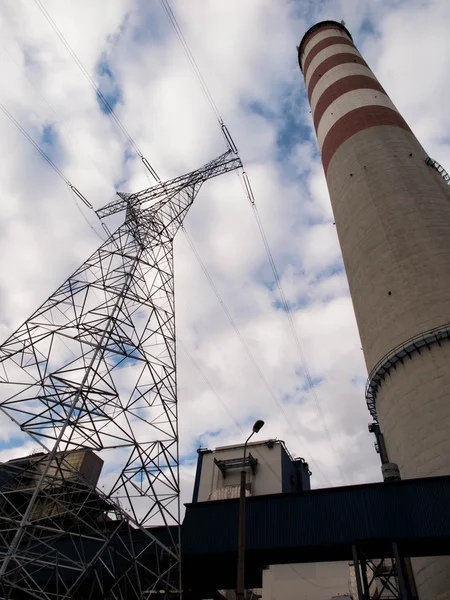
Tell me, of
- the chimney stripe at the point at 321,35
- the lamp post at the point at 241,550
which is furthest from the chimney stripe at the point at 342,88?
the lamp post at the point at 241,550

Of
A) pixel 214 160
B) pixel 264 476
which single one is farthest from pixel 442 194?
pixel 264 476

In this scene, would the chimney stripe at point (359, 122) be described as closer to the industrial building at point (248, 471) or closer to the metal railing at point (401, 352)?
the metal railing at point (401, 352)

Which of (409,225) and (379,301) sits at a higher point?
(409,225)

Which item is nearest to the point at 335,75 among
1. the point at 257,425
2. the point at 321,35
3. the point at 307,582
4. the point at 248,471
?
the point at 321,35

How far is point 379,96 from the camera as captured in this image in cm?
3178

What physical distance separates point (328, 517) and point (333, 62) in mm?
36273

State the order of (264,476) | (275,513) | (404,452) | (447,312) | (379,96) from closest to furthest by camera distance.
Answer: (275,513), (404,452), (447,312), (379,96), (264,476)

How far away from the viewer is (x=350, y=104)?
31.5 meters

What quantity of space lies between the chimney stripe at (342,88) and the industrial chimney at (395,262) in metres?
0.10

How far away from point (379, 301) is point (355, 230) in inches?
232

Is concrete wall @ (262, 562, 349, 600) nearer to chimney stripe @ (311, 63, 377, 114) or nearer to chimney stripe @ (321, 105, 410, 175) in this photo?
chimney stripe @ (321, 105, 410, 175)

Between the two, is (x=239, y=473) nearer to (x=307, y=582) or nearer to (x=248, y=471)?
(x=248, y=471)

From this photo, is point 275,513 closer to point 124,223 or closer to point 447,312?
point 447,312

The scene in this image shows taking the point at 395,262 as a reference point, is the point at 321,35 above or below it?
above
